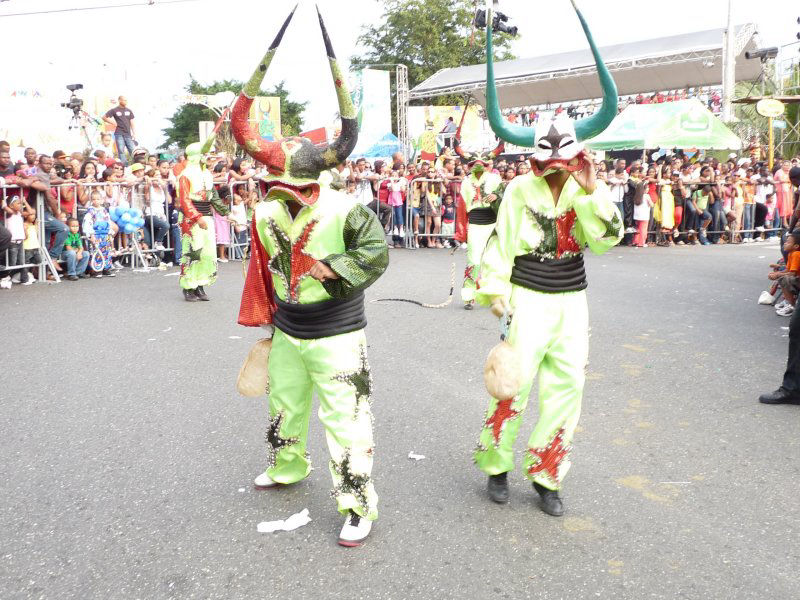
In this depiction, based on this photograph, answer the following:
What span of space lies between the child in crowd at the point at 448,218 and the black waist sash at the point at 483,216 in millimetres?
7722

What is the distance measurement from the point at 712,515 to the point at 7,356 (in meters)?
6.20

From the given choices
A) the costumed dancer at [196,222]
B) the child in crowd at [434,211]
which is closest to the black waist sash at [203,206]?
the costumed dancer at [196,222]

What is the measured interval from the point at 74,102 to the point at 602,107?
1811 centimetres

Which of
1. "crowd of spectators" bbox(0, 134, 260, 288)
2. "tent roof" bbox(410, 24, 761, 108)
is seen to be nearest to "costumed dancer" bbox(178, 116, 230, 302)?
"crowd of spectators" bbox(0, 134, 260, 288)

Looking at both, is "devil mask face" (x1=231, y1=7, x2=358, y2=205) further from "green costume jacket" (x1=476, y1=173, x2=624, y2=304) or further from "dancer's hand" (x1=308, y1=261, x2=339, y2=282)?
"green costume jacket" (x1=476, y1=173, x2=624, y2=304)

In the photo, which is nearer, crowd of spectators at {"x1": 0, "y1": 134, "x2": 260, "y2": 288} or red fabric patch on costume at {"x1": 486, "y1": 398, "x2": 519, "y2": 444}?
red fabric patch on costume at {"x1": 486, "y1": 398, "x2": 519, "y2": 444}

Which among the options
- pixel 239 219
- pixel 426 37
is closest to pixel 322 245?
pixel 239 219

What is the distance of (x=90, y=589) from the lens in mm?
3467

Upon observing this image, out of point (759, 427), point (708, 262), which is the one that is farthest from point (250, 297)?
point (708, 262)

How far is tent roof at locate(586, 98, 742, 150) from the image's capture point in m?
21.2

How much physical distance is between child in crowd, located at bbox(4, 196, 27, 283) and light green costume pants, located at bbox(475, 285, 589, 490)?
9.57 m

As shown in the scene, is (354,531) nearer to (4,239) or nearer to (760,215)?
(4,239)

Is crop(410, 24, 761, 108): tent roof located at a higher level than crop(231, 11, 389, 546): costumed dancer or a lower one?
higher

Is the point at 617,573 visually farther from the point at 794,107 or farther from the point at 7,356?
the point at 794,107
